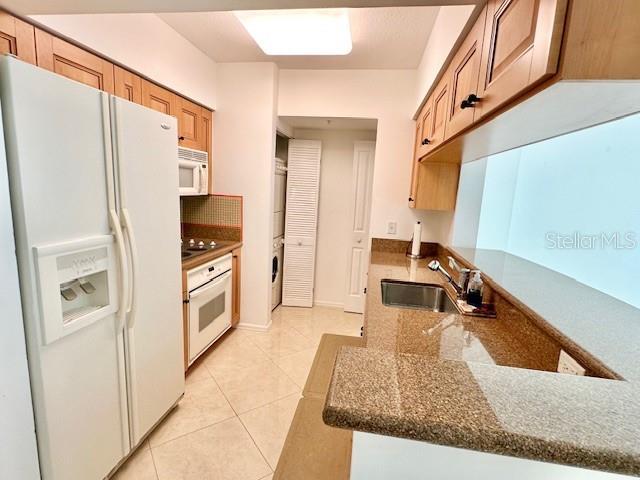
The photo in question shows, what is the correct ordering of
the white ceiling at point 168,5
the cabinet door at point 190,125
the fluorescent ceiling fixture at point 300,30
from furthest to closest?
the cabinet door at point 190,125, the fluorescent ceiling fixture at point 300,30, the white ceiling at point 168,5

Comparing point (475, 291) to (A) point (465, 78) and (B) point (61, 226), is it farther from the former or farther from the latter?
(B) point (61, 226)

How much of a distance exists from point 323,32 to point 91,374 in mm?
2187

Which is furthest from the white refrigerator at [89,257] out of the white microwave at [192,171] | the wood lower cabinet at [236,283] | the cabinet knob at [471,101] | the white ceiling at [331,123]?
the white ceiling at [331,123]

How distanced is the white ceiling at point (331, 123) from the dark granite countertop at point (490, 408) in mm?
2734

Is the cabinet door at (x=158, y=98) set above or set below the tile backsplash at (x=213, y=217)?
above

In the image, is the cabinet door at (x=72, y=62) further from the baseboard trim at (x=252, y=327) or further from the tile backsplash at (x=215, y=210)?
the baseboard trim at (x=252, y=327)

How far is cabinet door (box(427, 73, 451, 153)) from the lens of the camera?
61.7 inches

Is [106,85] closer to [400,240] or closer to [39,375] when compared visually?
[39,375]

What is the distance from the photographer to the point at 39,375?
1.13 meters

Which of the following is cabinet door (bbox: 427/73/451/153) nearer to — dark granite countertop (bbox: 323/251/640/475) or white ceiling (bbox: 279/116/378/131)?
white ceiling (bbox: 279/116/378/131)

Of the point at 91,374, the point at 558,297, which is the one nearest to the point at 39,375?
the point at 91,374

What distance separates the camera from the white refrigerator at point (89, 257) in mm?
1089

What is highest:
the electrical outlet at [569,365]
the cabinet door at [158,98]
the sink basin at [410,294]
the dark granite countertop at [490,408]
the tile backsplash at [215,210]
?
the cabinet door at [158,98]

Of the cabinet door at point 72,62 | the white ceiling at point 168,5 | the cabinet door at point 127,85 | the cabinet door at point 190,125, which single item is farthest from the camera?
the cabinet door at point 190,125
